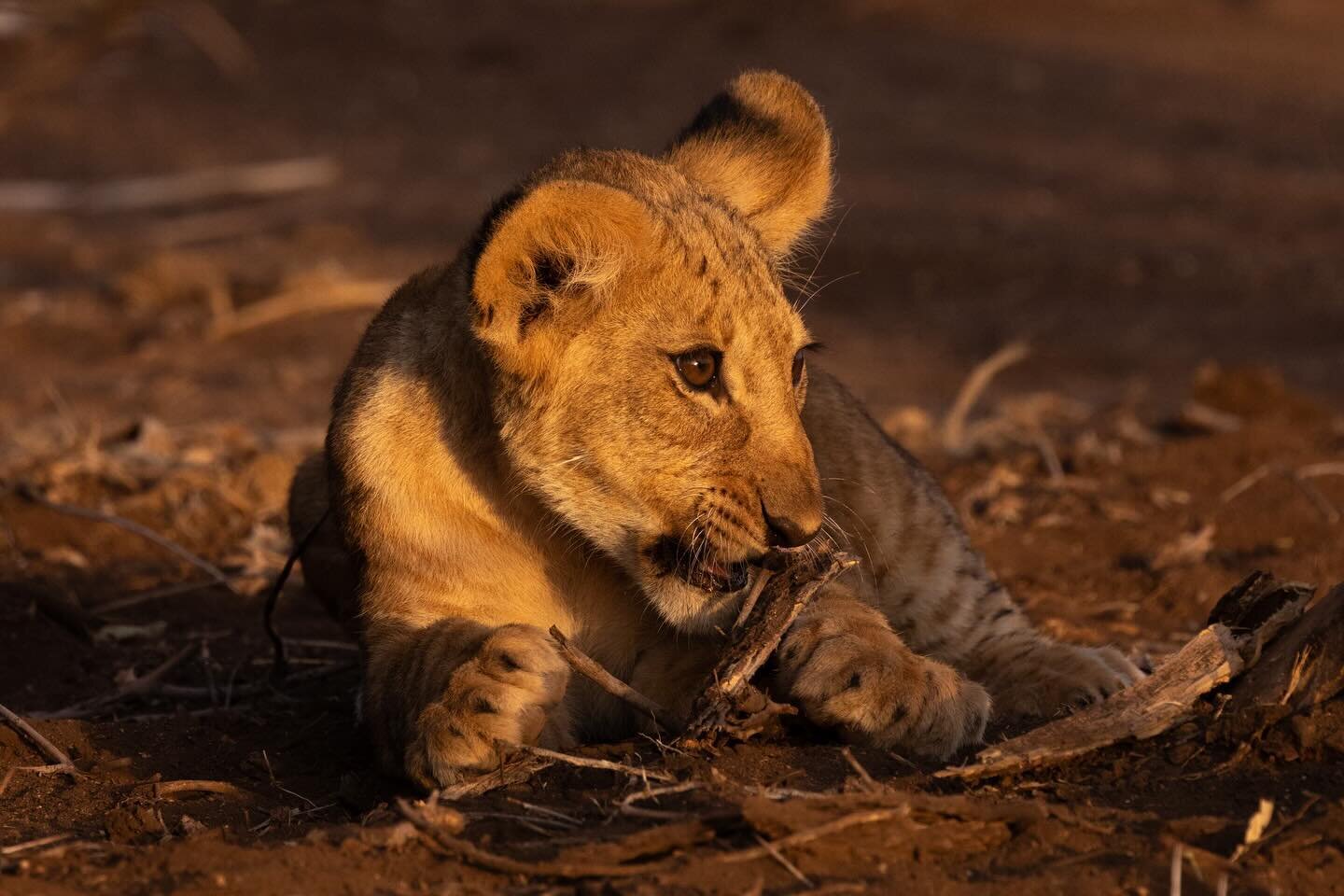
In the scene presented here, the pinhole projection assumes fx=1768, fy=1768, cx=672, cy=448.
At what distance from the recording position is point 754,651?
3.30 m

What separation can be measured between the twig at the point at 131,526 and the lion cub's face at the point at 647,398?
1997mm

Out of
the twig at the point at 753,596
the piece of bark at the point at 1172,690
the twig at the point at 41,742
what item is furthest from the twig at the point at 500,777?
the twig at the point at 41,742

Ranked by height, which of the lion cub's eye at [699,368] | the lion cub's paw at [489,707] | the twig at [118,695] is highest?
the lion cub's eye at [699,368]

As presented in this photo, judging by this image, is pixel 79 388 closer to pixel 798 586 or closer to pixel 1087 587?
pixel 1087 587

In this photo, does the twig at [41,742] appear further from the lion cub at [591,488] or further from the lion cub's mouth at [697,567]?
the lion cub's mouth at [697,567]

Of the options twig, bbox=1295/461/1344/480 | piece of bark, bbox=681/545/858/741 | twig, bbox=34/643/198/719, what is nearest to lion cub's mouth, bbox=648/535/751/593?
piece of bark, bbox=681/545/858/741

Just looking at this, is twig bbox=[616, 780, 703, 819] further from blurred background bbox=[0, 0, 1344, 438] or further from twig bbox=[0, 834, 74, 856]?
blurred background bbox=[0, 0, 1344, 438]

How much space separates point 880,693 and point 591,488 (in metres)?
0.71

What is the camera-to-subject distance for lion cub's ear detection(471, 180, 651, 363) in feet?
11.2

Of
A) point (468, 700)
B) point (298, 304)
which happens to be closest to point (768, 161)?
point (468, 700)

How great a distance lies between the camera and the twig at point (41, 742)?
360 cm

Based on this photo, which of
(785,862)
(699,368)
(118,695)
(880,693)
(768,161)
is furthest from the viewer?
(768,161)

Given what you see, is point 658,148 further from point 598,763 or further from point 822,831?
point 822,831

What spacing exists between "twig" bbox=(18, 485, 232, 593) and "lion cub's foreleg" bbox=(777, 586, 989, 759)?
7.64ft
